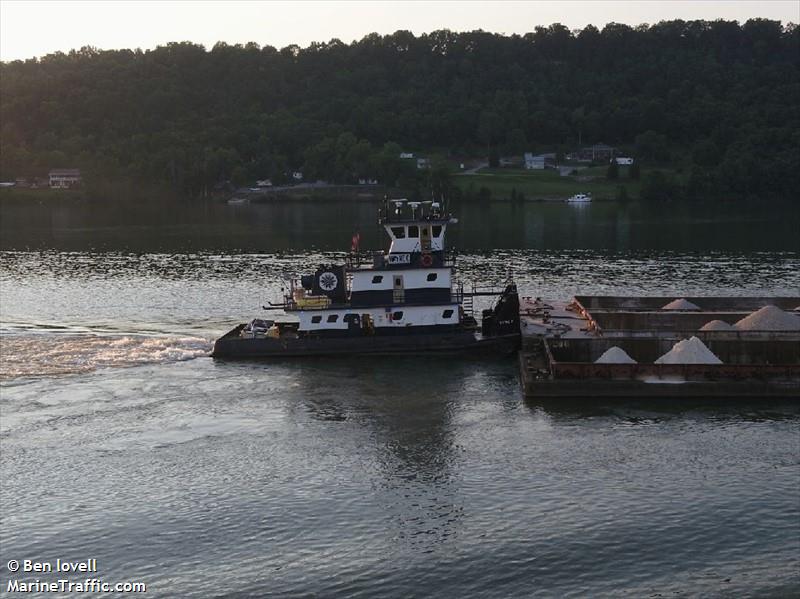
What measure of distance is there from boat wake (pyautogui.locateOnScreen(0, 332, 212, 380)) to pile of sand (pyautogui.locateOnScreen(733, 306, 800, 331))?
30.1m

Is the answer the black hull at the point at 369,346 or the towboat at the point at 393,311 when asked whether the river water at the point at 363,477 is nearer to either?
the black hull at the point at 369,346

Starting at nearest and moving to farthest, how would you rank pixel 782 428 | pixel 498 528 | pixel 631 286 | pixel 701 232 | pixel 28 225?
pixel 498 528, pixel 782 428, pixel 631 286, pixel 701 232, pixel 28 225

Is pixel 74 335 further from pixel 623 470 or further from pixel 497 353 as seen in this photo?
pixel 623 470

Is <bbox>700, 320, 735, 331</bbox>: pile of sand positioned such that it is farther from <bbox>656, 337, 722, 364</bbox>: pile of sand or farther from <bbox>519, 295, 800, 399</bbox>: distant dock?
<bbox>656, 337, 722, 364</bbox>: pile of sand

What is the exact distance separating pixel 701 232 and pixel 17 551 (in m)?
116

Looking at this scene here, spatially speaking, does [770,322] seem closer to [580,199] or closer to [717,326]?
[717,326]

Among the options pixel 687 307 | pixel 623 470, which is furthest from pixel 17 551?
pixel 687 307

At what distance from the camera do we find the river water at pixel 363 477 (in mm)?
31125

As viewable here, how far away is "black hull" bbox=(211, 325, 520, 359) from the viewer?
184ft

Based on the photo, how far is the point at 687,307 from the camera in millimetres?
61500

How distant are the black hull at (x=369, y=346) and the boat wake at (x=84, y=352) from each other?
269 centimetres

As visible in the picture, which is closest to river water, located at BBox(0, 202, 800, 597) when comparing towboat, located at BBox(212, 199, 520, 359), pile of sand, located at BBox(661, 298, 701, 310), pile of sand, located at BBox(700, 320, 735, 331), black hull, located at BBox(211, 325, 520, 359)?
black hull, located at BBox(211, 325, 520, 359)

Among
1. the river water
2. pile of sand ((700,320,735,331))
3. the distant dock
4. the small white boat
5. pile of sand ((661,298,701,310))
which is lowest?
the river water

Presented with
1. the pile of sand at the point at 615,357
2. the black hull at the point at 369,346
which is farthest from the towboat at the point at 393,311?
the pile of sand at the point at 615,357
